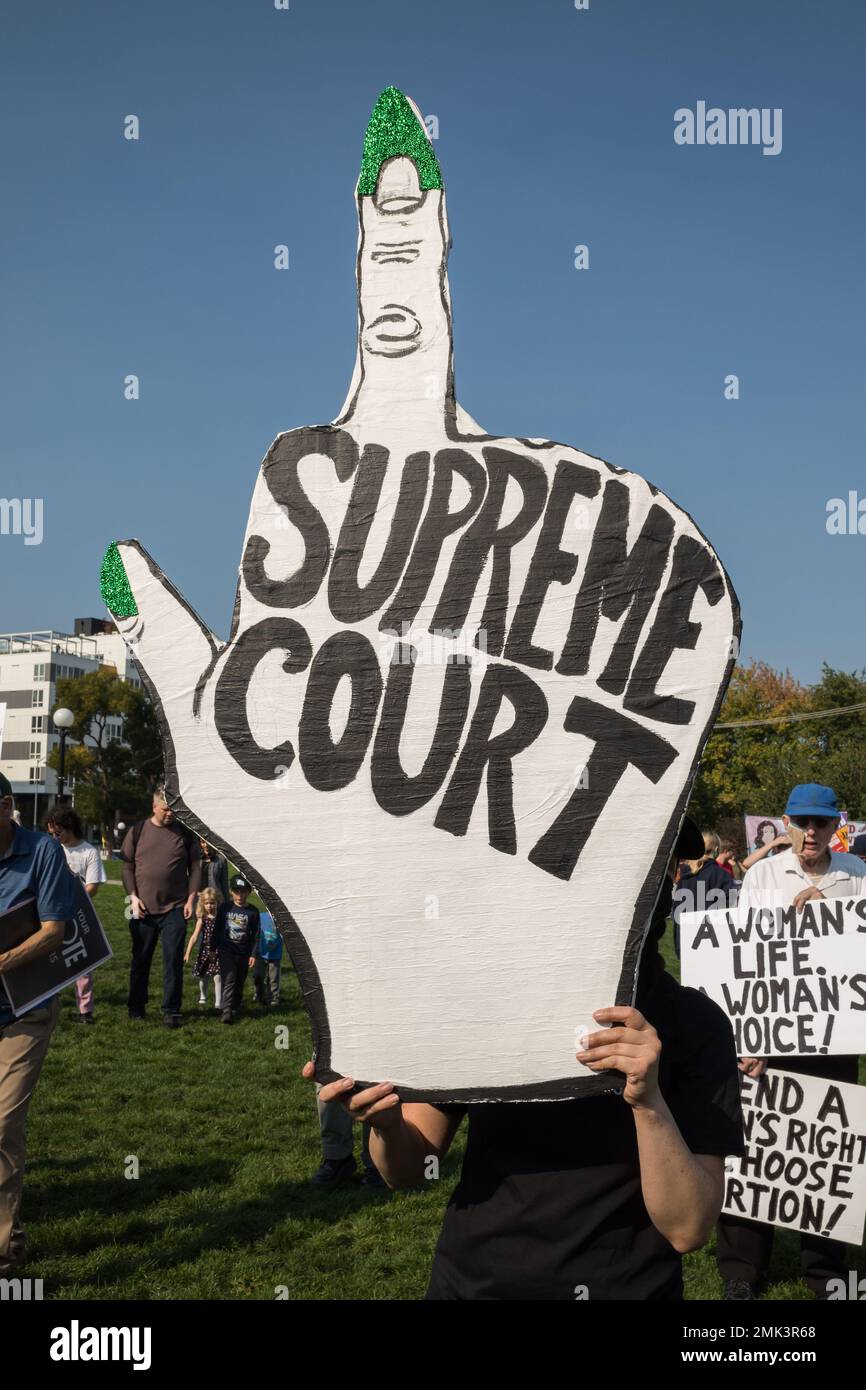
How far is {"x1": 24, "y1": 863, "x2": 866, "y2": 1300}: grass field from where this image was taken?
4.94 meters

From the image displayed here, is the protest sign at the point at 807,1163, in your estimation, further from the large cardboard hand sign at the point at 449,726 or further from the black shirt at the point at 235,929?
the black shirt at the point at 235,929

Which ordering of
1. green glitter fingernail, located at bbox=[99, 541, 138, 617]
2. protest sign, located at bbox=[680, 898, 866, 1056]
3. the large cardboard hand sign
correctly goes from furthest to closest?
1. protest sign, located at bbox=[680, 898, 866, 1056]
2. green glitter fingernail, located at bbox=[99, 541, 138, 617]
3. the large cardboard hand sign

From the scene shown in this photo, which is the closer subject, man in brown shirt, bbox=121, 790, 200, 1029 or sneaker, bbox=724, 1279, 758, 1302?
sneaker, bbox=724, 1279, 758, 1302

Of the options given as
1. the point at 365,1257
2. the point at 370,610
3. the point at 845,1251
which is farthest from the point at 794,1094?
the point at 370,610

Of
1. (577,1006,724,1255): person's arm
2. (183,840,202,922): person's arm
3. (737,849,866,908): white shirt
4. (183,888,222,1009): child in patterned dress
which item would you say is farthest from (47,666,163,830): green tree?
(577,1006,724,1255): person's arm

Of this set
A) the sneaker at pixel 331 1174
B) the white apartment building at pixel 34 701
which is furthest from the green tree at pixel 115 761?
the sneaker at pixel 331 1174

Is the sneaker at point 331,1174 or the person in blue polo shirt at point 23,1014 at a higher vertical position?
the person in blue polo shirt at point 23,1014

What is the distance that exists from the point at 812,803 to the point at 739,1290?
2.12m

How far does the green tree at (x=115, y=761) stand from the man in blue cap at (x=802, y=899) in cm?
4653

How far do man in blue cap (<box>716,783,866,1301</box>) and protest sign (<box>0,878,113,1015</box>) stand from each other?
308 cm

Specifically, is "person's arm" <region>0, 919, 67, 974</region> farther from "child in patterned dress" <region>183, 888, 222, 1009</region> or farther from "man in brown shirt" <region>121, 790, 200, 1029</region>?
"child in patterned dress" <region>183, 888, 222, 1009</region>

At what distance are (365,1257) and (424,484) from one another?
4.32 m

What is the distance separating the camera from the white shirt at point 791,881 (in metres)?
5.04
